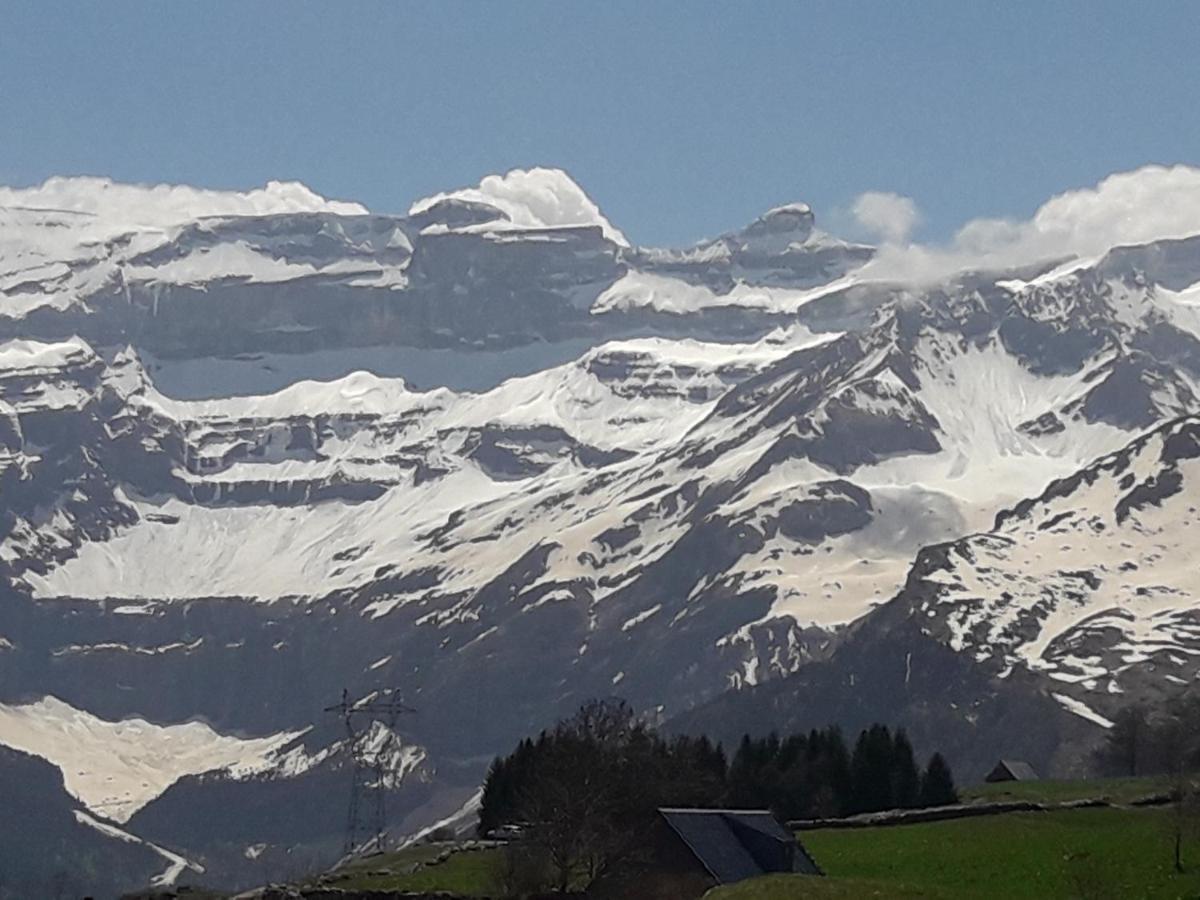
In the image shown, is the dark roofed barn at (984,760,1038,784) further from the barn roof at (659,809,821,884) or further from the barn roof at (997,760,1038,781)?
the barn roof at (659,809,821,884)

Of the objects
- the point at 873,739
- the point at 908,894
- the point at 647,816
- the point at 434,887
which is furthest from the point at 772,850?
the point at 873,739

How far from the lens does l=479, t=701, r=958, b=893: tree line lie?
3829 inches

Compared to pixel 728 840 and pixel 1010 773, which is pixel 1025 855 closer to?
pixel 728 840

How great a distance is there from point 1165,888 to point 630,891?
68.7ft

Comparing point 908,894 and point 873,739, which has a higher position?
point 873,739

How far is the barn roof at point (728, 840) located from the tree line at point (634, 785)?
5.67 feet

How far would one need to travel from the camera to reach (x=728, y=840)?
322 ft

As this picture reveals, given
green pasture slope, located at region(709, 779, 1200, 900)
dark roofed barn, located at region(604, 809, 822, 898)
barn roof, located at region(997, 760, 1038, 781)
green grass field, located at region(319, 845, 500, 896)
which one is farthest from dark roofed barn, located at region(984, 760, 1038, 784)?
dark roofed barn, located at region(604, 809, 822, 898)

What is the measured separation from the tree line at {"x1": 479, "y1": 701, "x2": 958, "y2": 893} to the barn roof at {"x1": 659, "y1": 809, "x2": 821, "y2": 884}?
1728mm

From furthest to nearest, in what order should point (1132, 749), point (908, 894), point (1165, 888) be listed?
1. point (1132, 749)
2. point (1165, 888)
3. point (908, 894)

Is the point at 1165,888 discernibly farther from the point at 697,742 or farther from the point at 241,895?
the point at 697,742

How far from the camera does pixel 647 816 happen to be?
3866 inches

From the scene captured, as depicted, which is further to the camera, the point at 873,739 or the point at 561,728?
the point at 873,739

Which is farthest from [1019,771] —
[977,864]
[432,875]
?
[977,864]
